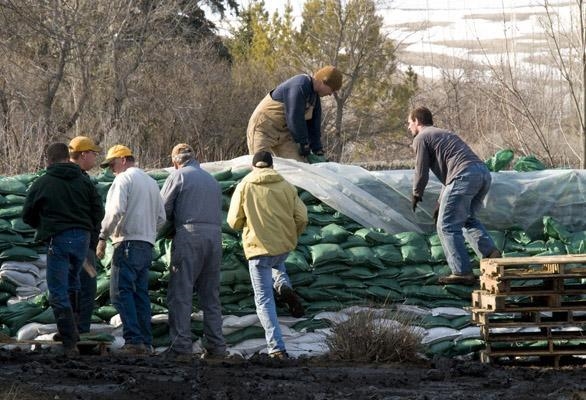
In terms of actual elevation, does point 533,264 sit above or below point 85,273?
below

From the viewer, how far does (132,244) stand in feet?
30.0

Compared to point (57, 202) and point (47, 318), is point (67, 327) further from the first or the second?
point (57, 202)

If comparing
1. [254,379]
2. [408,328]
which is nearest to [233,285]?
[408,328]

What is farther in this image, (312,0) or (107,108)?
(312,0)

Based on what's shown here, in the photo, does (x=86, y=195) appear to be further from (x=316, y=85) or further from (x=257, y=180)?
(x=316, y=85)

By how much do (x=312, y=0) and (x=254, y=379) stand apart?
3449 centimetres

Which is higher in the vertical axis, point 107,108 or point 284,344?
point 107,108

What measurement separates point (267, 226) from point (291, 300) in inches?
28.2

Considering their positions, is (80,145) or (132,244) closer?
(132,244)

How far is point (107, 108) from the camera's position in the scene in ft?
84.1

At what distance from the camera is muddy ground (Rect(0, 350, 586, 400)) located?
6.83 m

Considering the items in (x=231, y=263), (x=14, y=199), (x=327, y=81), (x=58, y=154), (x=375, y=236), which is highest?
(x=327, y=81)

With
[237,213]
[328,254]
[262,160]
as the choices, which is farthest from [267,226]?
[328,254]

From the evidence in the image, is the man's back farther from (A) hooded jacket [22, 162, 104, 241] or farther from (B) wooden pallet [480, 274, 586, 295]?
→ (B) wooden pallet [480, 274, 586, 295]
